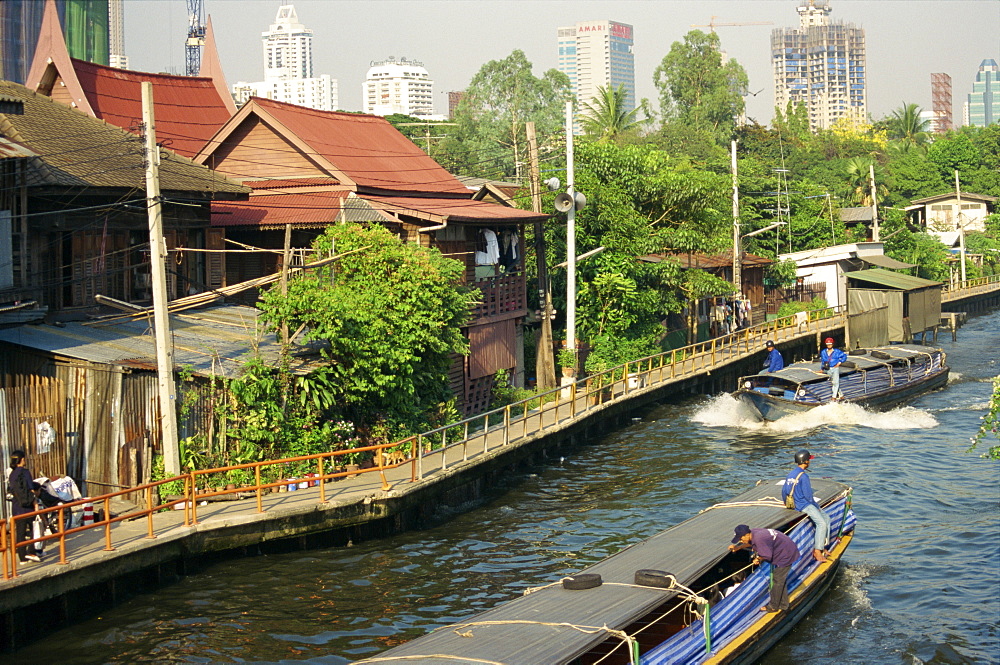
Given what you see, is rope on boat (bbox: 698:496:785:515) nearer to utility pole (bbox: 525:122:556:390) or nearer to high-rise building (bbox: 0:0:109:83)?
Answer: utility pole (bbox: 525:122:556:390)

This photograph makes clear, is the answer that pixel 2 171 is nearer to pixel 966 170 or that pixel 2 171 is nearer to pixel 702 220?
pixel 702 220

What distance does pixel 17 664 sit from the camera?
14977 mm

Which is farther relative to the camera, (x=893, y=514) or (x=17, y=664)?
(x=893, y=514)

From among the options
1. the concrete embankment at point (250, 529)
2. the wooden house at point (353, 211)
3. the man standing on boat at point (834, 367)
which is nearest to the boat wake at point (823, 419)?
the man standing on boat at point (834, 367)

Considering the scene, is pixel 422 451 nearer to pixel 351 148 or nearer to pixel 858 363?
pixel 351 148

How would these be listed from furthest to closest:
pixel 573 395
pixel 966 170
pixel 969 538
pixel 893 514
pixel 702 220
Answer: pixel 966 170, pixel 702 220, pixel 573 395, pixel 893 514, pixel 969 538

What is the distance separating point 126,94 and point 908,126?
98.5m

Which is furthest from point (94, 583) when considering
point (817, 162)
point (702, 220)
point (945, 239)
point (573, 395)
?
point (817, 162)

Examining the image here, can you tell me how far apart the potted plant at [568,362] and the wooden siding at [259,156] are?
362 inches

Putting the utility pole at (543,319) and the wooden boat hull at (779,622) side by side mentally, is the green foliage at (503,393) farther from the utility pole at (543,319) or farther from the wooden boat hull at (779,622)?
the wooden boat hull at (779,622)

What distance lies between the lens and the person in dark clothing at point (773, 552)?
48.4 feet

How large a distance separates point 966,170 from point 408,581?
277ft

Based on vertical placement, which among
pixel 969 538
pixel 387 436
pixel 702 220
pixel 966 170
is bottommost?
pixel 969 538

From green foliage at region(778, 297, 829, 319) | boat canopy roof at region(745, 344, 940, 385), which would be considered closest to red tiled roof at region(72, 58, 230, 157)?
boat canopy roof at region(745, 344, 940, 385)
